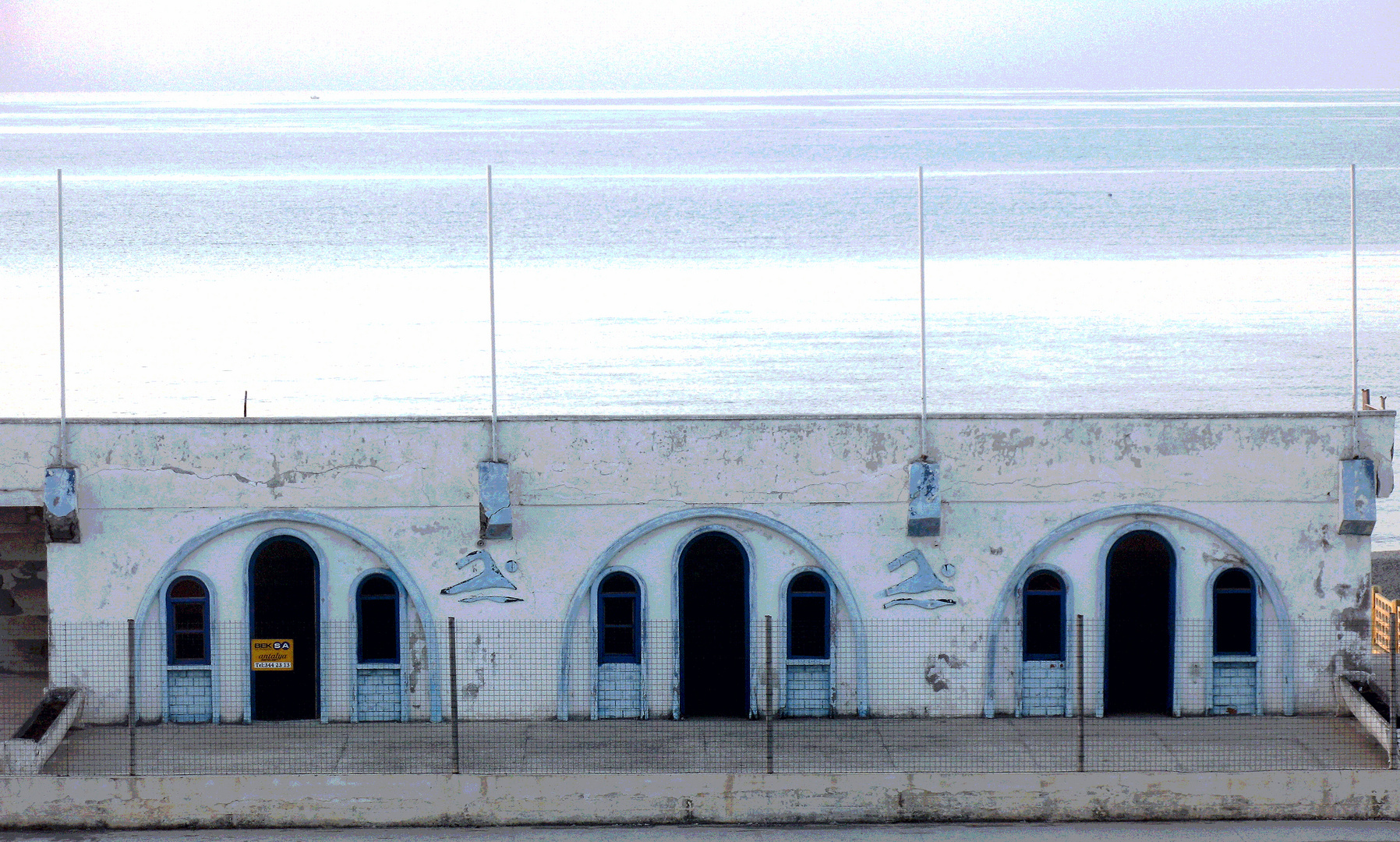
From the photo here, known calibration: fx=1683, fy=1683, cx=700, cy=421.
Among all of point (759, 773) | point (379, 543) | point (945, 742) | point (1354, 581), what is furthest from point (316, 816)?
point (1354, 581)

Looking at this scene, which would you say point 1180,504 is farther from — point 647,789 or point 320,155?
point 320,155

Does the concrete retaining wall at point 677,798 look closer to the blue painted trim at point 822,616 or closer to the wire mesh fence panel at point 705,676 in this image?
the wire mesh fence panel at point 705,676

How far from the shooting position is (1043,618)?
2061 centimetres

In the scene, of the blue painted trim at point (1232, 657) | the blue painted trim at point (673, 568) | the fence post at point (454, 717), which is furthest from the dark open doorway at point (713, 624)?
the blue painted trim at point (1232, 657)

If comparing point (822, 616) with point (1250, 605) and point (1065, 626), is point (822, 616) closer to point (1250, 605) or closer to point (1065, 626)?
point (1065, 626)

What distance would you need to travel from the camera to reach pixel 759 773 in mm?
18062

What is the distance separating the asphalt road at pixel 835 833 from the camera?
17.7 metres

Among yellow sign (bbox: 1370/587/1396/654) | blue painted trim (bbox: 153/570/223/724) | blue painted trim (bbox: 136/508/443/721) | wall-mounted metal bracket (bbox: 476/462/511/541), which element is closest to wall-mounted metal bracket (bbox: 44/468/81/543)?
blue painted trim (bbox: 136/508/443/721)

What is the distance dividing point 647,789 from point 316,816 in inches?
141

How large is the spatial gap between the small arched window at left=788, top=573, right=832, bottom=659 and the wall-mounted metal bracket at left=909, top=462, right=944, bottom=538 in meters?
1.42

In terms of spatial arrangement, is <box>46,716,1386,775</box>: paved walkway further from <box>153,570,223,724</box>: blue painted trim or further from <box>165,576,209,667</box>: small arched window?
<box>165,576,209,667</box>: small arched window

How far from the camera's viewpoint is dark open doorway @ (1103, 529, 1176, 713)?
67.2 feet

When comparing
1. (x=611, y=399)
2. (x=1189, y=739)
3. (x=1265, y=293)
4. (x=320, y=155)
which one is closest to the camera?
(x=1189, y=739)

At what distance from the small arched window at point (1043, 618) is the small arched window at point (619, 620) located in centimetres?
476
